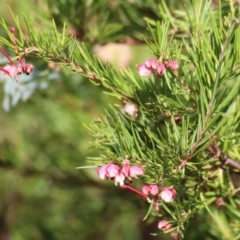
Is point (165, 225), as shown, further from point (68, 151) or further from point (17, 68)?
point (68, 151)

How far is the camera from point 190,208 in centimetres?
42

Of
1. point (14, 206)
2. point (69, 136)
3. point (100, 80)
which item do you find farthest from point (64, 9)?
point (14, 206)

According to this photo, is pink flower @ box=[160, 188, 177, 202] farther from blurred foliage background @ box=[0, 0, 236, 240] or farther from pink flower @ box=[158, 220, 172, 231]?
blurred foliage background @ box=[0, 0, 236, 240]

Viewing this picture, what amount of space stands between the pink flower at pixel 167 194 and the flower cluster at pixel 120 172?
2 centimetres

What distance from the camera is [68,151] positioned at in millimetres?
888

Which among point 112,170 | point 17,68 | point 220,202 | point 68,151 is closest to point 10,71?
point 17,68

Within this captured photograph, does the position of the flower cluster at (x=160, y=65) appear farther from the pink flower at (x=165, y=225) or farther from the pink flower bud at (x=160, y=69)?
the pink flower at (x=165, y=225)

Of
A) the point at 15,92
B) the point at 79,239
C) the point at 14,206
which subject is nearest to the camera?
the point at 15,92

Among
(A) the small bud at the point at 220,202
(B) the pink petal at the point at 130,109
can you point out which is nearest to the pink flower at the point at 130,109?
(B) the pink petal at the point at 130,109

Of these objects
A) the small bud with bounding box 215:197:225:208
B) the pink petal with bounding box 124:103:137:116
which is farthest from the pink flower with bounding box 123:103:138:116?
the small bud with bounding box 215:197:225:208

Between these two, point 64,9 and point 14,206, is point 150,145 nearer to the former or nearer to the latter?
point 64,9

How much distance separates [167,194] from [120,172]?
1.5 inches

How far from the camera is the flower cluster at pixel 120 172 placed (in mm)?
393

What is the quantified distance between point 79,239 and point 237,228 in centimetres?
41
